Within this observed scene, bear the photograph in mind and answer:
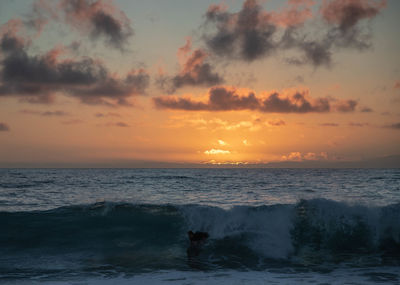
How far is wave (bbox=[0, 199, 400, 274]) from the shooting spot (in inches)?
360

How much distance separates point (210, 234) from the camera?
1153 cm

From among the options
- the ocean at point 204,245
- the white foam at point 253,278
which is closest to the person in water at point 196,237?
the ocean at point 204,245

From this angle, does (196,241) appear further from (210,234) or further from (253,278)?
(253,278)

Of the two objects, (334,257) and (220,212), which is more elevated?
(220,212)

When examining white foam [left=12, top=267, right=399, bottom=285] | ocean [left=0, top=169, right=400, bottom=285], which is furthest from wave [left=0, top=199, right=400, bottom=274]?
white foam [left=12, top=267, right=399, bottom=285]

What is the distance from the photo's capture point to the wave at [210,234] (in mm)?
9133

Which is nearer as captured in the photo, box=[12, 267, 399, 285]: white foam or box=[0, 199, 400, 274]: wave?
box=[12, 267, 399, 285]: white foam

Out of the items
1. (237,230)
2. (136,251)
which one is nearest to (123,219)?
(136,251)

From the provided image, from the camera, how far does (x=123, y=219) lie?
13312 millimetres

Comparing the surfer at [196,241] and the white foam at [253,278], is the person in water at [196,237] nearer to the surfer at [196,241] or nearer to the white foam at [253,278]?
the surfer at [196,241]

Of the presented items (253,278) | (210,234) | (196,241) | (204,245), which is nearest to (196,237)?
(196,241)

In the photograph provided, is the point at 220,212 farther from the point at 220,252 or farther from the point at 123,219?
the point at 123,219

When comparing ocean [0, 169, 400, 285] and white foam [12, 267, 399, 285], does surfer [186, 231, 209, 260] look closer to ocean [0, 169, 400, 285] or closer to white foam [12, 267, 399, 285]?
ocean [0, 169, 400, 285]

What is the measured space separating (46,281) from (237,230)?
6521 millimetres
